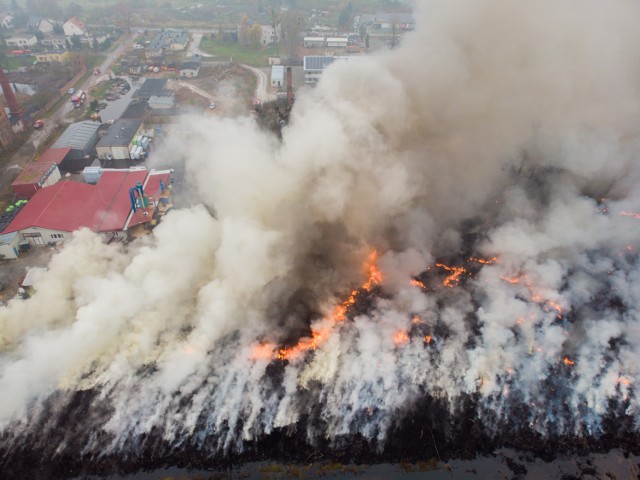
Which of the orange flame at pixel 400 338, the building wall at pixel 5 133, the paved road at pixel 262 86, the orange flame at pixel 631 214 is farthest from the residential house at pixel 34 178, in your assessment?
the orange flame at pixel 631 214

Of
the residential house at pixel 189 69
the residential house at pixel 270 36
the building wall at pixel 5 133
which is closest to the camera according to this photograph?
the building wall at pixel 5 133

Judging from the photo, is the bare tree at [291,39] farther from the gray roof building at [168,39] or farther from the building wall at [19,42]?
the building wall at [19,42]

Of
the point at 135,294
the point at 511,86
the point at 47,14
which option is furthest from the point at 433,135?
the point at 47,14

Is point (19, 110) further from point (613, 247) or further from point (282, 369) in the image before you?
point (613, 247)

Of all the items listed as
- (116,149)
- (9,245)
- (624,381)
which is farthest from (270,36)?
(624,381)

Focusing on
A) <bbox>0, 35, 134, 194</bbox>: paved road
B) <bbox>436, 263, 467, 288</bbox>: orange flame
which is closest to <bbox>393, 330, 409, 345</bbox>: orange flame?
<bbox>436, 263, 467, 288</bbox>: orange flame

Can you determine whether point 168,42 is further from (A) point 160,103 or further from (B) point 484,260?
(B) point 484,260
